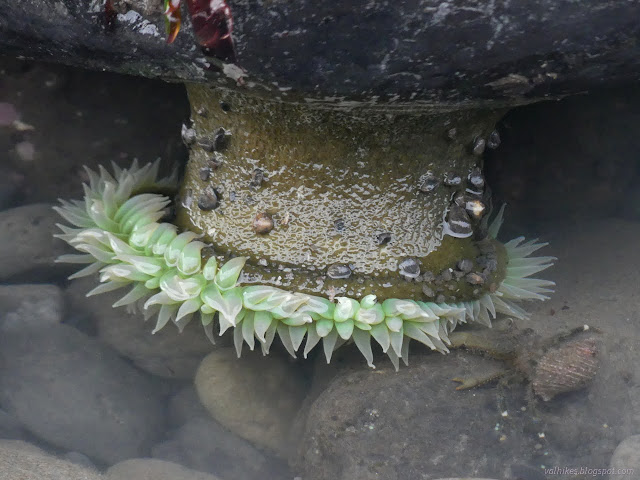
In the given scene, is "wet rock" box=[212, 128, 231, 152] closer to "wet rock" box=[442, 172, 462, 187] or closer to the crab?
"wet rock" box=[442, 172, 462, 187]

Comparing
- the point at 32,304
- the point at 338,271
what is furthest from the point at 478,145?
the point at 32,304

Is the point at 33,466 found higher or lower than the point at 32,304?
lower

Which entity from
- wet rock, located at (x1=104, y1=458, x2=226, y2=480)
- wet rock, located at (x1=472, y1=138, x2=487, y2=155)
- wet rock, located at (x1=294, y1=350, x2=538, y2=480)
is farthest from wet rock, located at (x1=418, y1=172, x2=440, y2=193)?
wet rock, located at (x1=104, y1=458, x2=226, y2=480)

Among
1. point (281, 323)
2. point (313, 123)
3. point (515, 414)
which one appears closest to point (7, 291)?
point (281, 323)

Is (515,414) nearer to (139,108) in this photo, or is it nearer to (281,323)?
(281,323)

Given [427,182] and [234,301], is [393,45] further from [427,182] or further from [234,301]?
[234,301]

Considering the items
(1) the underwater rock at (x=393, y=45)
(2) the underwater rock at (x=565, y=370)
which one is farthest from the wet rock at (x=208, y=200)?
(2) the underwater rock at (x=565, y=370)
